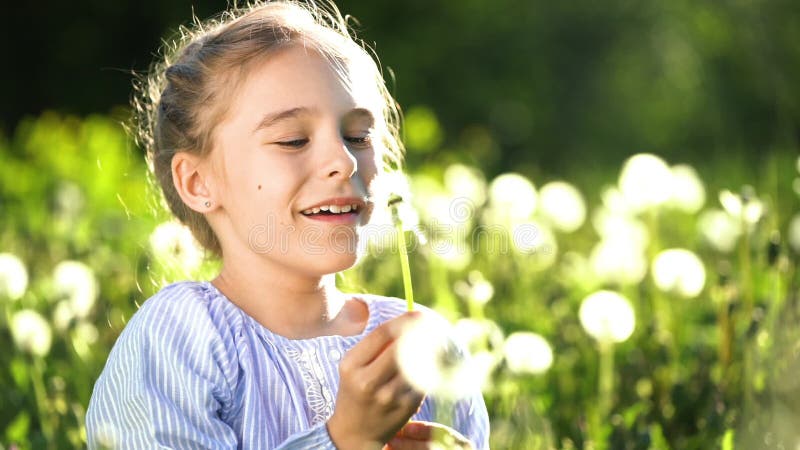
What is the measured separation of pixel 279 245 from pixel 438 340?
1.26 feet

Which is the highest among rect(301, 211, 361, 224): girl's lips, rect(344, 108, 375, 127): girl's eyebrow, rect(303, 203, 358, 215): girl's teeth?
rect(344, 108, 375, 127): girl's eyebrow

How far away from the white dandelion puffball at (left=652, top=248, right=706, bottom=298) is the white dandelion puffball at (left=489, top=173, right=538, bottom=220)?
2.10ft

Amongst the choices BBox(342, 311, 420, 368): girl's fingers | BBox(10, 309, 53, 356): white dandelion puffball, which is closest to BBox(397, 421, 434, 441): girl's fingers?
BBox(342, 311, 420, 368): girl's fingers

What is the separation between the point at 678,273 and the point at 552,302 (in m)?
0.45

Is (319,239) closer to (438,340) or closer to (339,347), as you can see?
(339,347)

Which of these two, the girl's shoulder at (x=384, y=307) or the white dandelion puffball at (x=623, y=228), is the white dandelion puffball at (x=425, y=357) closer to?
the girl's shoulder at (x=384, y=307)

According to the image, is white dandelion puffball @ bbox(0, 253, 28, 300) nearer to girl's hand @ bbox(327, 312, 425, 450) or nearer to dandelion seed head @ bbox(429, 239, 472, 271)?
dandelion seed head @ bbox(429, 239, 472, 271)

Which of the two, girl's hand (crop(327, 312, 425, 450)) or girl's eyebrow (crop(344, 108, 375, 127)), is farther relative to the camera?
girl's eyebrow (crop(344, 108, 375, 127))

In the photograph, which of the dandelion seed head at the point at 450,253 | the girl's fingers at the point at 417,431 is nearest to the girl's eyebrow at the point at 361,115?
the girl's fingers at the point at 417,431

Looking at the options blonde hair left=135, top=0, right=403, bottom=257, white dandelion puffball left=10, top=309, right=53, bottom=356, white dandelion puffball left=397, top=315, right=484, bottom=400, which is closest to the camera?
white dandelion puffball left=397, top=315, right=484, bottom=400

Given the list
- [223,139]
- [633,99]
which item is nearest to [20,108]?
[633,99]

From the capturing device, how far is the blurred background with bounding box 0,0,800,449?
7.19 feet

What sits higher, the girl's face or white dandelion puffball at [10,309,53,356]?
the girl's face

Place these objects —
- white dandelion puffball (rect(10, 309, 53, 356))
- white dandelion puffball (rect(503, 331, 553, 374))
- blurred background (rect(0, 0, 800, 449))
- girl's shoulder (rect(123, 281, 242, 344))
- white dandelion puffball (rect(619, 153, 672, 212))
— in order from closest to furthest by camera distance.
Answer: girl's shoulder (rect(123, 281, 242, 344)) < blurred background (rect(0, 0, 800, 449)) < white dandelion puffball (rect(503, 331, 553, 374)) < white dandelion puffball (rect(10, 309, 53, 356)) < white dandelion puffball (rect(619, 153, 672, 212))
